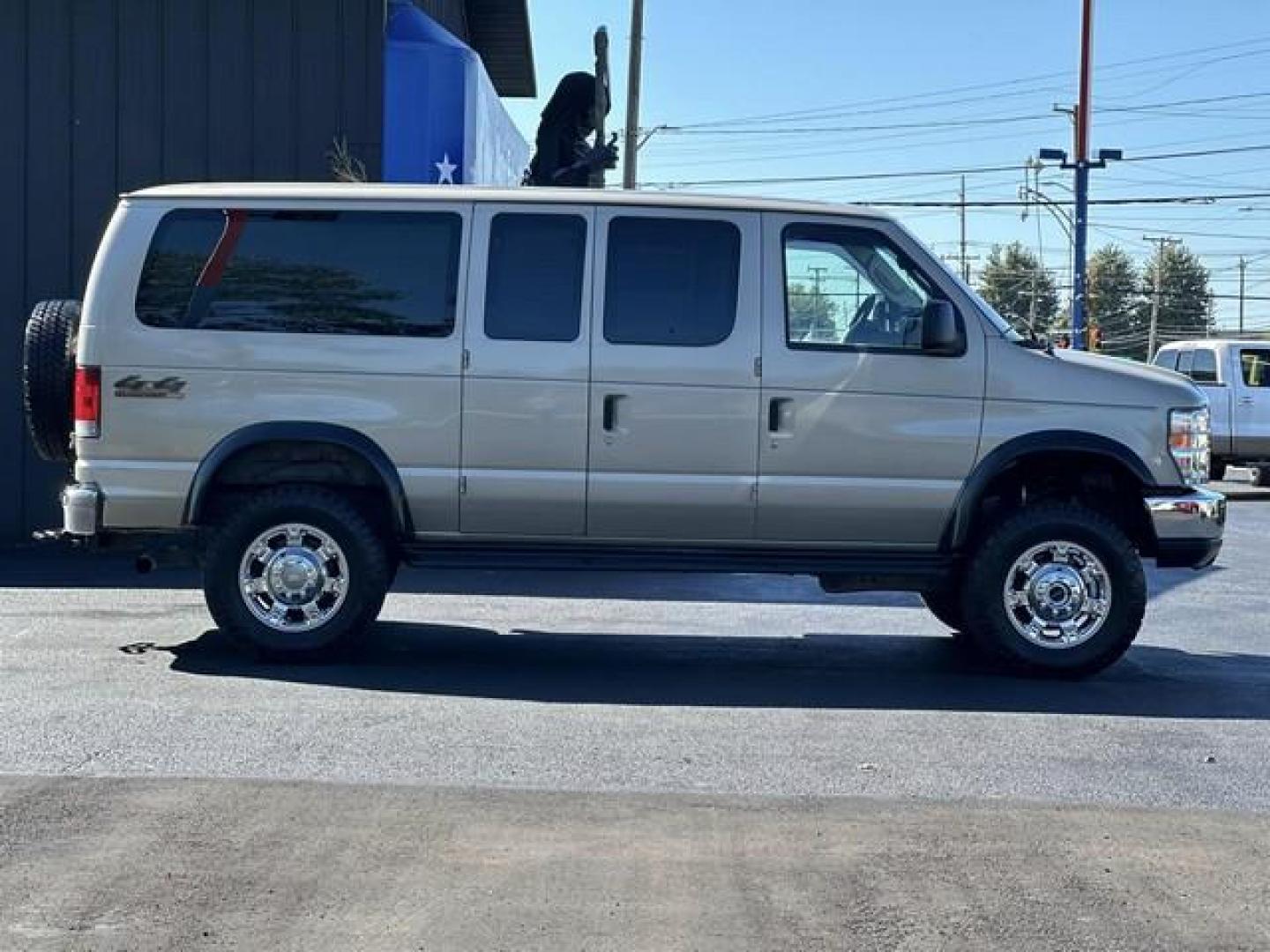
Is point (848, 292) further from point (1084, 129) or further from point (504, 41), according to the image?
point (1084, 129)

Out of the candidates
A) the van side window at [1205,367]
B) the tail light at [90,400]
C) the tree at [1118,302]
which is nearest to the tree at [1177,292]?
the tree at [1118,302]

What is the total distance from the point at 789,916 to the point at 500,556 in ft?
12.6

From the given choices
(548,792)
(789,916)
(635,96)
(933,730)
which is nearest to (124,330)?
(548,792)

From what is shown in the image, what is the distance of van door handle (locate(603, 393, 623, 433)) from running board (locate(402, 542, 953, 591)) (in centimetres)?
64

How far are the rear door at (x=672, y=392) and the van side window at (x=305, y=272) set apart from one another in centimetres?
85

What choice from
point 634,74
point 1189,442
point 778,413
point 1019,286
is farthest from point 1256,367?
point 1019,286

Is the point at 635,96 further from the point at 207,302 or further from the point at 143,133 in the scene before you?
the point at 207,302

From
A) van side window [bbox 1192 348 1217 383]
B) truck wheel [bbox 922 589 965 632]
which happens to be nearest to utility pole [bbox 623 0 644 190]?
van side window [bbox 1192 348 1217 383]

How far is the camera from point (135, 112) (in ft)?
43.0

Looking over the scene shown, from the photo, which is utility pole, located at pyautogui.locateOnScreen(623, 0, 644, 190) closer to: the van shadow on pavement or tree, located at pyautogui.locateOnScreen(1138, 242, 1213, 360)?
the van shadow on pavement

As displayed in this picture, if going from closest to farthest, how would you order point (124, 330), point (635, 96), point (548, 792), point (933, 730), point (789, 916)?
1. point (789, 916)
2. point (548, 792)
3. point (933, 730)
4. point (124, 330)
5. point (635, 96)

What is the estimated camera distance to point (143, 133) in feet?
43.0

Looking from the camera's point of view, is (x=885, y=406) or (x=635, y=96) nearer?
(x=885, y=406)

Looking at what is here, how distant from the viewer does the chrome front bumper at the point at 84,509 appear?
7922 millimetres
